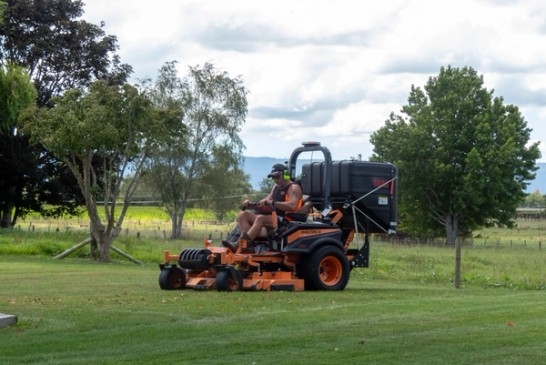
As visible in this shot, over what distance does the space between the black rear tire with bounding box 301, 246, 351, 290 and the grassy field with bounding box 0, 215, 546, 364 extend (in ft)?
1.71

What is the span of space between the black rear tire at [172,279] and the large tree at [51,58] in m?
A: 36.9

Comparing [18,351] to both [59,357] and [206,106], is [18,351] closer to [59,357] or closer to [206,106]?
[59,357]

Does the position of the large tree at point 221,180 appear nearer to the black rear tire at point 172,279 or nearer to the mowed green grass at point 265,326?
the mowed green grass at point 265,326

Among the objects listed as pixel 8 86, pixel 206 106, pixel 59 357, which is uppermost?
pixel 206 106

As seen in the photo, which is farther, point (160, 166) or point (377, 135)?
point (377, 135)

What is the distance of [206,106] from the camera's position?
6650 centimetres

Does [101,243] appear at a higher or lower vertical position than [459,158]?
lower

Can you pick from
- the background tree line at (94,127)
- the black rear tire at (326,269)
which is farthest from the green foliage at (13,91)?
the black rear tire at (326,269)

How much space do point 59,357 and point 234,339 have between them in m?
2.12

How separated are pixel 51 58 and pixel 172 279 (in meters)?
39.1

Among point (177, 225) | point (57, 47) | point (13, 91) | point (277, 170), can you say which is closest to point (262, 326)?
point (277, 170)

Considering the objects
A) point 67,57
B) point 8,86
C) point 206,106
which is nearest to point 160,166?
point 206,106

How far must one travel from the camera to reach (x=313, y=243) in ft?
66.3

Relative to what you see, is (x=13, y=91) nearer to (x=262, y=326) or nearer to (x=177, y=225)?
(x=262, y=326)
